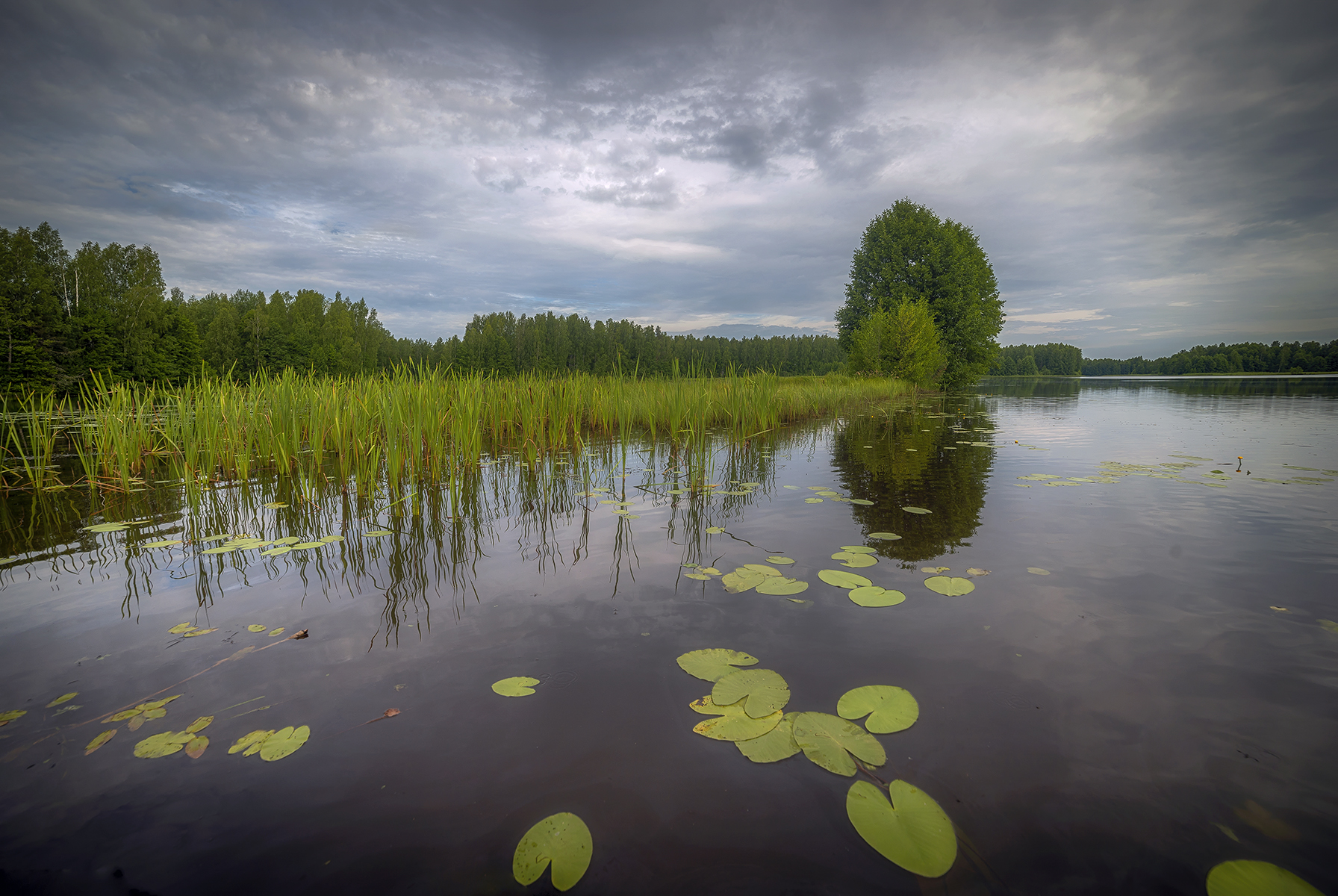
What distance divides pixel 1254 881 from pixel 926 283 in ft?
99.2

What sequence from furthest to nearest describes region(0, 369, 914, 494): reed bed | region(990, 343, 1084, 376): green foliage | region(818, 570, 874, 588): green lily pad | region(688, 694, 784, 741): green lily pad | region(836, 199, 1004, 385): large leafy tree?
region(990, 343, 1084, 376): green foliage < region(836, 199, 1004, 385): large leafy tree < region(0, 369, 914, 494): reed bed < region(818, 570, 874, 588): green lily pad < region(688, 694, 784, 741): green lily pad

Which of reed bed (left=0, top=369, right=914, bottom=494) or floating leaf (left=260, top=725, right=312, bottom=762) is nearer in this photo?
floating leaf (left=260, top=725, right=312, bottom=762)

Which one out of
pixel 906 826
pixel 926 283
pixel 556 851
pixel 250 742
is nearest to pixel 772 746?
pixel 906 826

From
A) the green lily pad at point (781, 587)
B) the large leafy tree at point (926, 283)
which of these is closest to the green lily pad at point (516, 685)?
the green lily pad at point (781, 587)

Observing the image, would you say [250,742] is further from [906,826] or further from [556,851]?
[906,826]

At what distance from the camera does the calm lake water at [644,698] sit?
1113 millimetres

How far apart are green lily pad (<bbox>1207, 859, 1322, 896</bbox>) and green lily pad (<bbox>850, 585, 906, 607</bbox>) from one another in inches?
49.5

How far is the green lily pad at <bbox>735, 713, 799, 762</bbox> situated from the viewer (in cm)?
139

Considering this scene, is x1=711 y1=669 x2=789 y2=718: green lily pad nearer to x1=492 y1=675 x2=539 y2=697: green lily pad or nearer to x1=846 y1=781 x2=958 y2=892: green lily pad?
x1=846 y1=781 x2=958 y2=892: green lily pad

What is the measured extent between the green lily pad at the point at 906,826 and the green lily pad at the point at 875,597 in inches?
42.4

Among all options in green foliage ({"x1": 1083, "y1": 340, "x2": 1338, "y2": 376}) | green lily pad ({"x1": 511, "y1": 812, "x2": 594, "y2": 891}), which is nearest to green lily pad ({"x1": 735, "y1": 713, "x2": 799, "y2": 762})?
green lily pad ({"x1": 511, "y1": 812, "x2": 594, "y2": 891})

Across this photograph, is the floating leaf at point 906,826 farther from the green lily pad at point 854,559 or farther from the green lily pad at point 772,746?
the green lily pad at point 854,559

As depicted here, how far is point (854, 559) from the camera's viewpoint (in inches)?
113

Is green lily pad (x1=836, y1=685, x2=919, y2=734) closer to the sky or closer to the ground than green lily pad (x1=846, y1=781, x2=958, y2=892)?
closer to the sky
